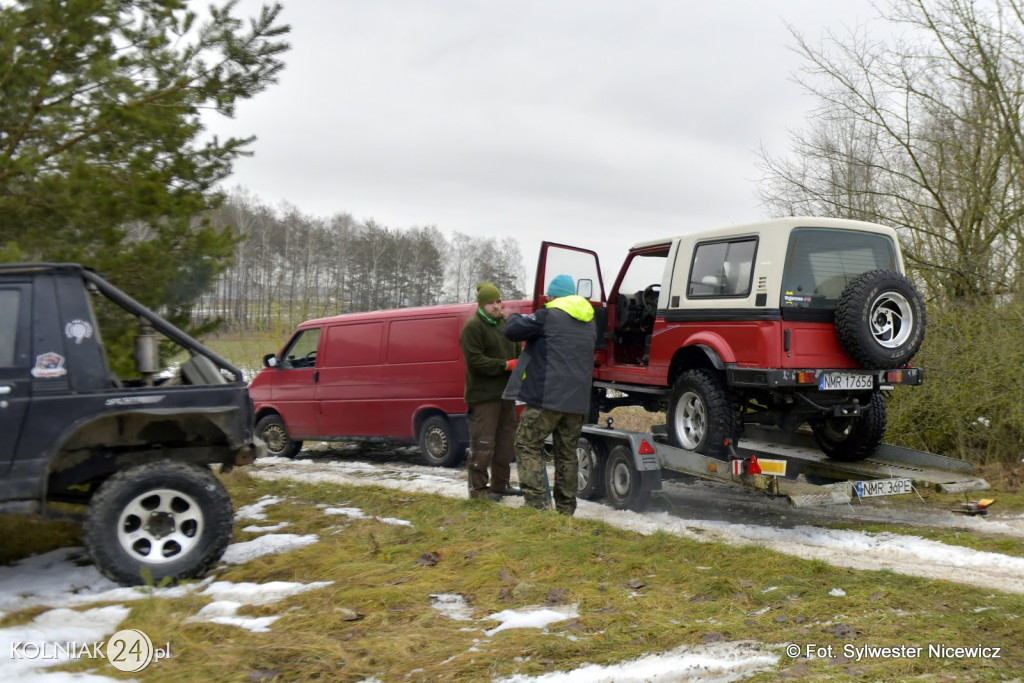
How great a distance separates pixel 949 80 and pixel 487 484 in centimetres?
995

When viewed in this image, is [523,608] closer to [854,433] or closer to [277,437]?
[854,433]

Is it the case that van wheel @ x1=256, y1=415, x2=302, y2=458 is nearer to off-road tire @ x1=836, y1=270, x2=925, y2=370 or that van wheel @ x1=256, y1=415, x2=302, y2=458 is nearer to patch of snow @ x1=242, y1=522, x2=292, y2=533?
patch of snow @ x1=242, y1=522, x2=292, y2=533

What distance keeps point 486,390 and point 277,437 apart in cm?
597

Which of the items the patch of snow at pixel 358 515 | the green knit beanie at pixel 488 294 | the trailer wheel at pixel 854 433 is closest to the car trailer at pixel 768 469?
the trailer wheel at pixel 854 433

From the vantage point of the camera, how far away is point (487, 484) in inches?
290

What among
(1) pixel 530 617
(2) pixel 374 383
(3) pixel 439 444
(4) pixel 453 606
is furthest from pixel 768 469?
(2) pixel 374 383

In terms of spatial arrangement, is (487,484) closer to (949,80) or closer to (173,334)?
(173,334)

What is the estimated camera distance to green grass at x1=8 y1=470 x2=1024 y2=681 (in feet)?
11.7

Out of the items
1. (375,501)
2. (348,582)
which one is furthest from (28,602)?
(375,501)

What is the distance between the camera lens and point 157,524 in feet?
16.4

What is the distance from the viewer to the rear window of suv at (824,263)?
6.46m

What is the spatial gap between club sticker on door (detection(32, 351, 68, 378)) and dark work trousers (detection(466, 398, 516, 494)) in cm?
330

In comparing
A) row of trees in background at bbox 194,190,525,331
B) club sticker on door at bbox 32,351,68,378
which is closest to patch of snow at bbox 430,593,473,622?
club sticker on door at bbox 32,351,68,378

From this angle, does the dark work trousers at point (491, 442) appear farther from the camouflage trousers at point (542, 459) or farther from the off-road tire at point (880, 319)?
the off-road tire at point (880, 319)
